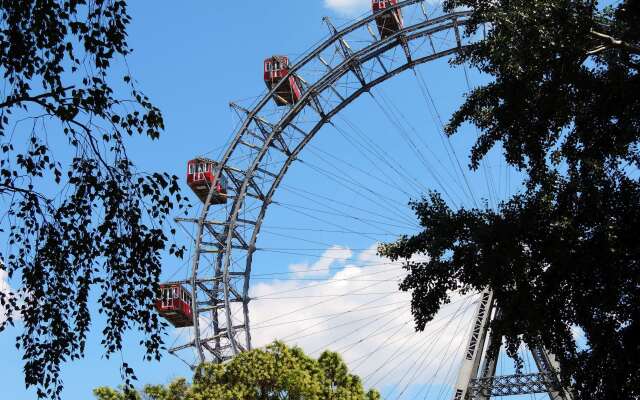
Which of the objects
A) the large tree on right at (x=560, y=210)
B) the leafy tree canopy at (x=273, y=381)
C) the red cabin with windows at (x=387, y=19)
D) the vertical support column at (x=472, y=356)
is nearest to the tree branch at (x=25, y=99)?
the large tree on right at (x=560, y=210)

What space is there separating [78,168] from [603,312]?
10100mm

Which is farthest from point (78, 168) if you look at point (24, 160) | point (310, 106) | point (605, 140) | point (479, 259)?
point (310, 106)

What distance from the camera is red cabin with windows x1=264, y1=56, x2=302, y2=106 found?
131ft

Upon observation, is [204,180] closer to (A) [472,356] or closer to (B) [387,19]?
(B) [387,19]

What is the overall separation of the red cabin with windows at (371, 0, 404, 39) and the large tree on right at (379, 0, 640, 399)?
21.4m

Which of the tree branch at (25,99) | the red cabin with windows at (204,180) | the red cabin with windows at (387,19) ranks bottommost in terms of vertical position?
the tree branch at (25,99)

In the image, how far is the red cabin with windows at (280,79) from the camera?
40062mm

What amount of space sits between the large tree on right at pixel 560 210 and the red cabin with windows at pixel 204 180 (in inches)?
992

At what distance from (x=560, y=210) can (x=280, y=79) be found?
2589 centimetres

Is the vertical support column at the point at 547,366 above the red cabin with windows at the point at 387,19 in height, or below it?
below

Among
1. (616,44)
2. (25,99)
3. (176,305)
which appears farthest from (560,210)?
(176,305)

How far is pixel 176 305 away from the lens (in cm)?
3941

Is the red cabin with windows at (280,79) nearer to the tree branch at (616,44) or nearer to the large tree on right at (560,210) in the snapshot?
the large tree on right at (560,210)

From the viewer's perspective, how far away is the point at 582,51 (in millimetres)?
14219
